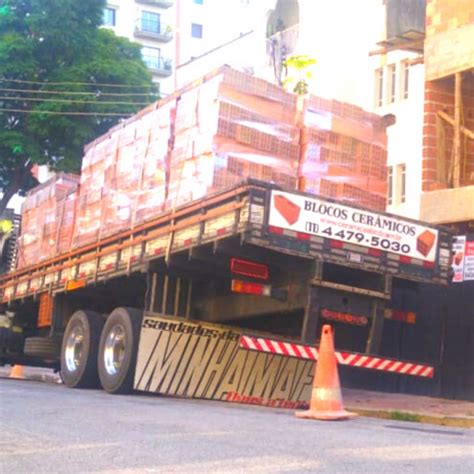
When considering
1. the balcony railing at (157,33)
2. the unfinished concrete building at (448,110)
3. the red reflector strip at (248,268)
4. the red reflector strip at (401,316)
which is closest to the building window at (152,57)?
the balcony railing at (157,33)

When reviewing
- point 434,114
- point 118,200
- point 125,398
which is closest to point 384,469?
point 125,398

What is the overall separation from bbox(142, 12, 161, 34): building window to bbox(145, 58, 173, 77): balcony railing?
2.09m

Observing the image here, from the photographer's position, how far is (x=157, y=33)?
226 feet

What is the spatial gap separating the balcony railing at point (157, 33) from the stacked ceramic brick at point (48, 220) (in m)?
50.0

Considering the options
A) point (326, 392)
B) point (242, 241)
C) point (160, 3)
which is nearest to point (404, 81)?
point (242, 241)

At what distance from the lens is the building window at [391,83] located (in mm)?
29219

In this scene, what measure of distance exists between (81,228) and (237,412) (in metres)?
5.59

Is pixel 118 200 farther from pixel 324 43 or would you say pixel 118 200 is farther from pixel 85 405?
pixel 324 43

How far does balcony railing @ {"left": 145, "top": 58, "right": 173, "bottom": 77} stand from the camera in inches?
2618

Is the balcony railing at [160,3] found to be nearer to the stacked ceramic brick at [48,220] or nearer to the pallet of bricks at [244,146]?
the stacked ceramic brick at [48,220]

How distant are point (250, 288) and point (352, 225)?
132 centimetres

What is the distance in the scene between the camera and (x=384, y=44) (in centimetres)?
1884

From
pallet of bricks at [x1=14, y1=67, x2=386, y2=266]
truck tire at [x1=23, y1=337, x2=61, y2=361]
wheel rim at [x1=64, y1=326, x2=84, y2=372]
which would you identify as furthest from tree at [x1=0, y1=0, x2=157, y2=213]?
pallet of bricks at [x1=14, y1=67, x2=386, y2=266]

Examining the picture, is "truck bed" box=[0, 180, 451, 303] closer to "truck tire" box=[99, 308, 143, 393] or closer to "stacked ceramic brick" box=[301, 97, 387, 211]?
"truck tire" box=[99, 308, 143, 393]
